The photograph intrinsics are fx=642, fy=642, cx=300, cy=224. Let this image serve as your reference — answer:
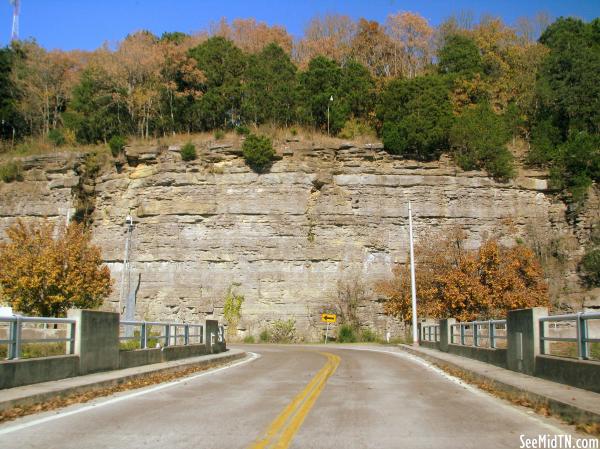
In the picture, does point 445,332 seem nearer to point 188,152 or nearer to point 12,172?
point 188,152

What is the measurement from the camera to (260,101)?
55.3 m

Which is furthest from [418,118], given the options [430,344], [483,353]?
[483,353]

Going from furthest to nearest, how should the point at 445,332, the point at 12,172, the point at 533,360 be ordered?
the point at 12,172 → the point at 445,332 → the point at 533,360

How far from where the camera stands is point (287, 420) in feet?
31.5

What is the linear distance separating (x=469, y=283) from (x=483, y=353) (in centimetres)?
2283

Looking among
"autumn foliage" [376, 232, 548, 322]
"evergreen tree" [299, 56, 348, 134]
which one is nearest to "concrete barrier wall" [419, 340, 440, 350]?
"autumn foliage" [376, 232, 548, 322]

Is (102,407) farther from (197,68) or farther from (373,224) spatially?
(197,68)

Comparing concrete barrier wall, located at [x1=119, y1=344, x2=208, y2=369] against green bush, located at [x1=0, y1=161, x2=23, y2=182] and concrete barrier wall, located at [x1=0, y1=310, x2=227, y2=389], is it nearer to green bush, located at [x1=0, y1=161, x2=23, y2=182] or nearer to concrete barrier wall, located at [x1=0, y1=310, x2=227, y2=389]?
concrete barrier wall, located at [x1=0, y1=310, x2=227, y2=389]

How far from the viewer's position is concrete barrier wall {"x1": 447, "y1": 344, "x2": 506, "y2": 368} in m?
17.5

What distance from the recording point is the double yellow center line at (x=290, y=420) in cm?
788

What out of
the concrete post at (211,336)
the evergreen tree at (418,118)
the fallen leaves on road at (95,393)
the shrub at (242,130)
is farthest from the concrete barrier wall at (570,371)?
the shrub at (242,130)

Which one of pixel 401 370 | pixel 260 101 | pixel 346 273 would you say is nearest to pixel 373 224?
pixel 346 273

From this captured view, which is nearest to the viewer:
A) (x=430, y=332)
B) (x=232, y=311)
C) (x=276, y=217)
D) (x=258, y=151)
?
(x=430, y=332)

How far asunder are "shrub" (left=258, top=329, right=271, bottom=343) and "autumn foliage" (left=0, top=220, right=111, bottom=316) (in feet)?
36.7
